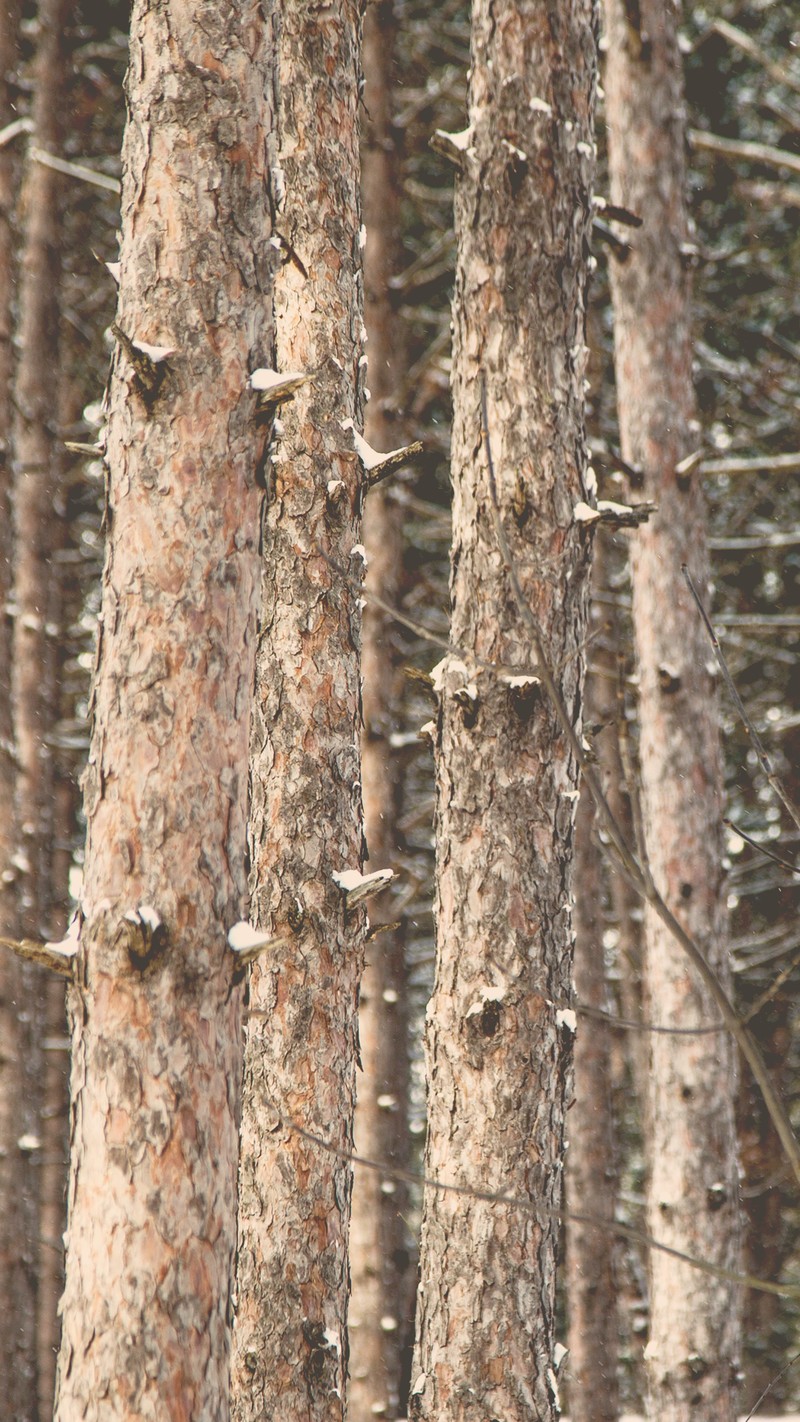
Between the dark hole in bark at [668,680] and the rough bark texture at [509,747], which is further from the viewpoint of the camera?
the dark hole in bark at [668,680]

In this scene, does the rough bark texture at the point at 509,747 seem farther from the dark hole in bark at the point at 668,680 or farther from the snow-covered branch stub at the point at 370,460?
the dark hole in bark at the point at 668,680

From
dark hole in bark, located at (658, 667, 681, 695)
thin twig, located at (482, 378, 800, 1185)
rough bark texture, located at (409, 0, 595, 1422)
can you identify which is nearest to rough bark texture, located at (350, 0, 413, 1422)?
dark hole in bark, located at (658, 667, 681, 695)

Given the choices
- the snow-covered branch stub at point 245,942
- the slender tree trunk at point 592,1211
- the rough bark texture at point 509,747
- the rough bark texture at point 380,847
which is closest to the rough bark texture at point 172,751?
the snow-covered branch stub at point 245,942

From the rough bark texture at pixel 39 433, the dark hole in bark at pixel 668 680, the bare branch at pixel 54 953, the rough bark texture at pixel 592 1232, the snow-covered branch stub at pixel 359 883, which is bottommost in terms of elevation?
the rough bark texture at pixel 592 1232

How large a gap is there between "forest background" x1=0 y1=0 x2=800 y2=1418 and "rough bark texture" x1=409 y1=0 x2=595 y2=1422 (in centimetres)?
226

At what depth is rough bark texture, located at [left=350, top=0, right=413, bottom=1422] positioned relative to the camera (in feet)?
23.2

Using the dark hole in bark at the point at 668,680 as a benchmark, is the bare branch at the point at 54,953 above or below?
below

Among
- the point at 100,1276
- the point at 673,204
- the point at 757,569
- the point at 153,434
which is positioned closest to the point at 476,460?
the point at 153,434

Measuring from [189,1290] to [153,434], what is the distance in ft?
5.95

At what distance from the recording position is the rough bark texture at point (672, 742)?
5.54 metres

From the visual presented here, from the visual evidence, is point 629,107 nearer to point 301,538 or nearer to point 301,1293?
point 301,538

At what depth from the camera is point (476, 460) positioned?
405 centimetres

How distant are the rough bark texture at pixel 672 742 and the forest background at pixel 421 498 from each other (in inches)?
10.0

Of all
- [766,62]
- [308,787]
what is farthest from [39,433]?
[308,787]
